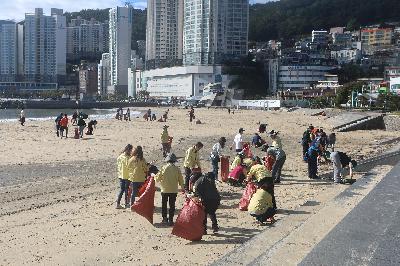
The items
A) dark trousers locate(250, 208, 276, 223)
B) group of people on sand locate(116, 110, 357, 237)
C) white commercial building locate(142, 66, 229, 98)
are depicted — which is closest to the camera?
group of people on sand locate(116, 110, 357, 237)

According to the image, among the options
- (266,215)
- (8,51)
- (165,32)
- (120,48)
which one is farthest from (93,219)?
(8,51)

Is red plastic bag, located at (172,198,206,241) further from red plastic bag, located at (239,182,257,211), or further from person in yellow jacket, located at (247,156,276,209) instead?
red plastic bag, located at (239,182,257,211)

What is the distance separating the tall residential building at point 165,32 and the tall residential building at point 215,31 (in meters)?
17.7

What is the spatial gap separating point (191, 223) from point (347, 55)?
158203 mm

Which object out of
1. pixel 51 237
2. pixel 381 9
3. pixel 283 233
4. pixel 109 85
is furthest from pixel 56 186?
pixel 381 9

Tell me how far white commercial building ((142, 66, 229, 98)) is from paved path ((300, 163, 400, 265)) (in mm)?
108387

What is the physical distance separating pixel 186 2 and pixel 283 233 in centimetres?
13209

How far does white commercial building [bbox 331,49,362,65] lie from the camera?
148 m

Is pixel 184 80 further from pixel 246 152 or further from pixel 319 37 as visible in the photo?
pixel 246 152

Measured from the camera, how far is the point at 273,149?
39.9 feet

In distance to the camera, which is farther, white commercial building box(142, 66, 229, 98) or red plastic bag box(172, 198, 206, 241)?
white commercial building box(142, 66, 229, 98)

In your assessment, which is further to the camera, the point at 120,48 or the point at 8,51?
the point at 8,51

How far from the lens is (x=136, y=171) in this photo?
30.2ft

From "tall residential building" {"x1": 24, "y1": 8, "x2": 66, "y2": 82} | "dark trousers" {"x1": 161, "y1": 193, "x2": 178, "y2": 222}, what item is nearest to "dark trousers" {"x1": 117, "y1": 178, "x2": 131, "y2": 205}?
"dark trousers" {"x1": 161, "y1": 193, "x2": 178, "y2": 222}
